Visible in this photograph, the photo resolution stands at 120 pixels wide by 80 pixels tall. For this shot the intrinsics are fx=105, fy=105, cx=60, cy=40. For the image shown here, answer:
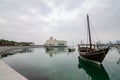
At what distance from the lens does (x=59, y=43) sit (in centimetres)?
13350

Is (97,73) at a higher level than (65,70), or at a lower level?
lower

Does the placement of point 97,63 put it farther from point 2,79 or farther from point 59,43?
point 59,43

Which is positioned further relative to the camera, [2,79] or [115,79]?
[115,79]

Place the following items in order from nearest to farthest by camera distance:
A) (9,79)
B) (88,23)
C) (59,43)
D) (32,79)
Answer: (9,79) < (32,79) < (88,23) < (59,43)

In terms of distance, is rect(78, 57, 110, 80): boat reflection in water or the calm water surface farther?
rect(78, 57, 110, 80): boat reflection in water

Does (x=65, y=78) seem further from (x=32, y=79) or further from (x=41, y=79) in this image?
(x=32, y=79)

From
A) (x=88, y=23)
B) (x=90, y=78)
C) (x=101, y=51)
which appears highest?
(x=88, y=23)

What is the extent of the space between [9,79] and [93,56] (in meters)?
16.9

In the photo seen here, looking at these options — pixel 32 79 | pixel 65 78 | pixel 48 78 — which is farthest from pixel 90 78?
pixel 32 79

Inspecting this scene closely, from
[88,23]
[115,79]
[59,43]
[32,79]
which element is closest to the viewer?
[32,79]

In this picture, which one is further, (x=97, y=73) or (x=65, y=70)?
(x=65, y=70)

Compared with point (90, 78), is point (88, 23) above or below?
above

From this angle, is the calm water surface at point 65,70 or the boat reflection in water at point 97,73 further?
the boat reflection in water at point 97,73

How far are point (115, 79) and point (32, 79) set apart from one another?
9.78m
